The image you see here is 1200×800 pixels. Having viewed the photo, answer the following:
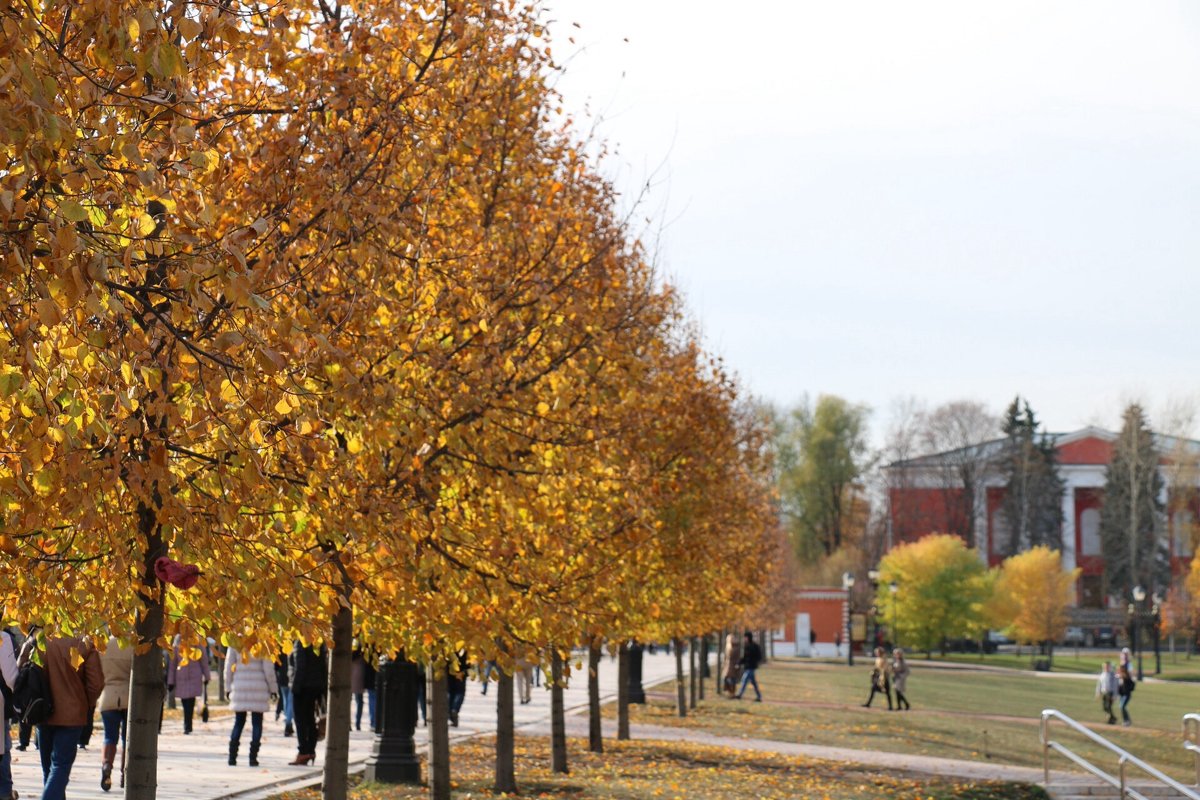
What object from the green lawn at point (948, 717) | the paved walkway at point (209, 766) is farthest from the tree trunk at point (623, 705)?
the green lawn at point (948, 717)

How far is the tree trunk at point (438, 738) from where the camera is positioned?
13125mm

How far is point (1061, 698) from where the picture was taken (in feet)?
166

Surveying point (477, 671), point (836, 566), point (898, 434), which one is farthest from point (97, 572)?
point (898, 434)

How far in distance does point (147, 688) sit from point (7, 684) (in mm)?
4835

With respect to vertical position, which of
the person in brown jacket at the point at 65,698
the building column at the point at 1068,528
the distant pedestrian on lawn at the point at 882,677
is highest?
the building column at the point at 1068,528

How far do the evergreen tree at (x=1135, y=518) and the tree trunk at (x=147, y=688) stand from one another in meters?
98.1

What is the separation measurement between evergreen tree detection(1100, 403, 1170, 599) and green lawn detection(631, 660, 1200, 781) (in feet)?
129

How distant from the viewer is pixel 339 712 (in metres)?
10.7

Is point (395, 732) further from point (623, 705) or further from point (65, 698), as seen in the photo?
point (623, 705)

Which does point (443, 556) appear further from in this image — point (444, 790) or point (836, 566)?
point (836, 566)

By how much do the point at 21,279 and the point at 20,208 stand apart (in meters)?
0.85

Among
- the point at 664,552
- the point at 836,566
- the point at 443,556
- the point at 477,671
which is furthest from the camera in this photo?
the point at 836,566

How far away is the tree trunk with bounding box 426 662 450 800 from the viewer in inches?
517

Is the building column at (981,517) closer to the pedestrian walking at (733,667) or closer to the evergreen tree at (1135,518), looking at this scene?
the evergreen tree at (1135,518)
